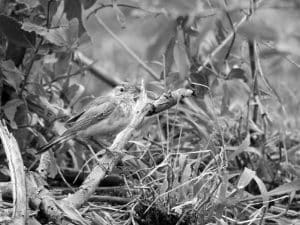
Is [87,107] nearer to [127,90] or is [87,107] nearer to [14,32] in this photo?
[127,90]

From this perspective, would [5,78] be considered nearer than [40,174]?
No

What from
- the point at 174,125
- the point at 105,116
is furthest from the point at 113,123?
the point at 174,125

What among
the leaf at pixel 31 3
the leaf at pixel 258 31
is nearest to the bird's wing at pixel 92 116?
the leaf at pixel 31 3

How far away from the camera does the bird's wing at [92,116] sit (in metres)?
3.90

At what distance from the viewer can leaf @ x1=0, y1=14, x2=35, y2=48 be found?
10.9 feet

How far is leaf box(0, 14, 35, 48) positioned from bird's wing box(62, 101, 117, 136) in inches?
25.4

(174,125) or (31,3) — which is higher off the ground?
(31,3)

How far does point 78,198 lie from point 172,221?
0.46 metres

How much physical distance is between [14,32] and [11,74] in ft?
0.80

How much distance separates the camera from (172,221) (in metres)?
2.77

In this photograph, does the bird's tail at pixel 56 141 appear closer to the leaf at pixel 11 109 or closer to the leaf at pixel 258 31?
the leaf at pixel 11 109

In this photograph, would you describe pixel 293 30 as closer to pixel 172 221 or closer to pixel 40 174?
pixel 172 221

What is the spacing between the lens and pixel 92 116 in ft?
13.7

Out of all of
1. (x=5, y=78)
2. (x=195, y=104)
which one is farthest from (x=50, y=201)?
(x=195, y=104)
